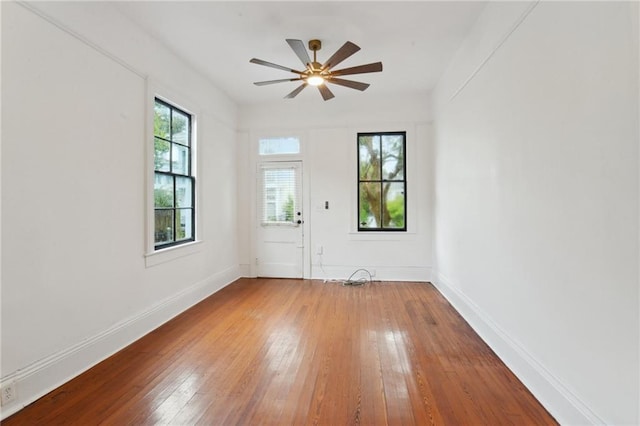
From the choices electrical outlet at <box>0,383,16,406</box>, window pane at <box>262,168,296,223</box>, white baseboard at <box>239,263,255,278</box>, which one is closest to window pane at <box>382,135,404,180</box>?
window pane at <box>262,168,296,223</box>

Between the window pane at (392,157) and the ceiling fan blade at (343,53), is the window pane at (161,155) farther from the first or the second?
the window pane at (392,157)

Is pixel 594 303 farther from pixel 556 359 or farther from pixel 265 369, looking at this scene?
pixel 265 369

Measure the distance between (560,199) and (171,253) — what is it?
347cm

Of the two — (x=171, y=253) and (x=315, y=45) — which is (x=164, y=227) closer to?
(x=171, y=253)

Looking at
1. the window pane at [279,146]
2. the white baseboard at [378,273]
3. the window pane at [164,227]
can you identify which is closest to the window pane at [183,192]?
the window pane at [164,227]

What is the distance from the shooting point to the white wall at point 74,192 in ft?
6.15

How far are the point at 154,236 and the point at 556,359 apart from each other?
136 inches

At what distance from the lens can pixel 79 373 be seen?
2.25m

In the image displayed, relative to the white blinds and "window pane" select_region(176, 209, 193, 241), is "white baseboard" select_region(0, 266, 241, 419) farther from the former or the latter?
the white blinds

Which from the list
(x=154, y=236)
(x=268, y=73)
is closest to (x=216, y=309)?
(x=154, y=236)

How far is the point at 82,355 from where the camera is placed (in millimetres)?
2289

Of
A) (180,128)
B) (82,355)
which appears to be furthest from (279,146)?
(82,355)

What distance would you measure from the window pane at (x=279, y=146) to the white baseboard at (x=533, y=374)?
134 inches

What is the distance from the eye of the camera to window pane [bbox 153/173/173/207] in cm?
325
